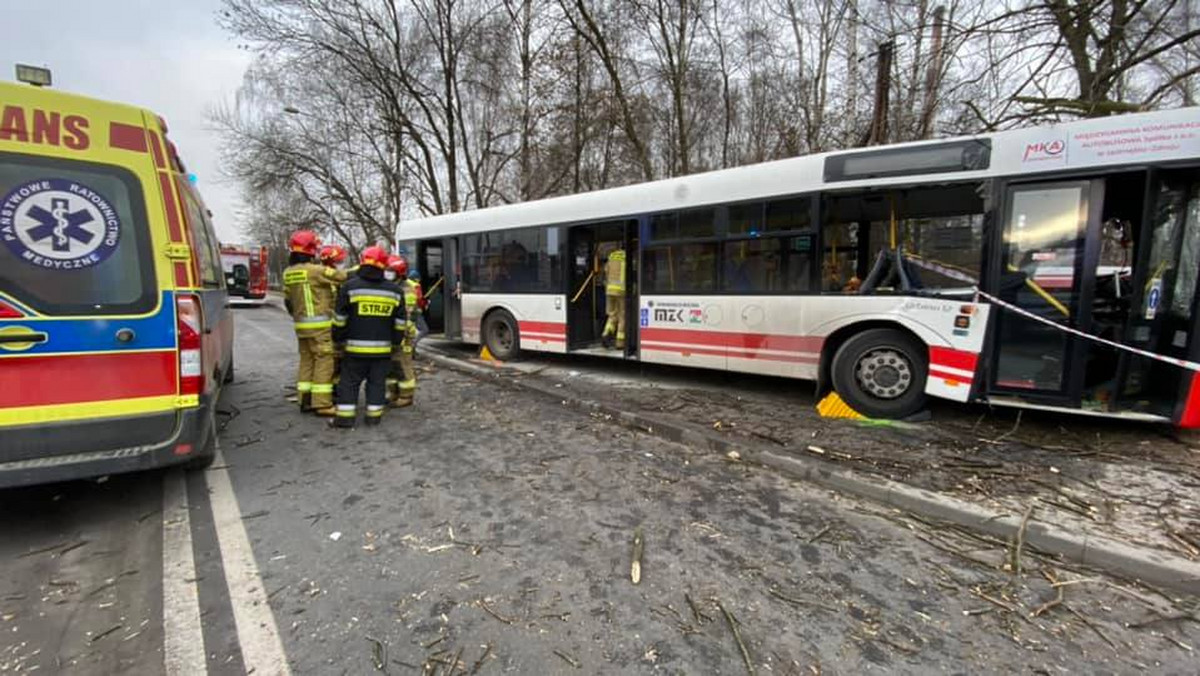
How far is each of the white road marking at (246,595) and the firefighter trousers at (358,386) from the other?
1472 mm

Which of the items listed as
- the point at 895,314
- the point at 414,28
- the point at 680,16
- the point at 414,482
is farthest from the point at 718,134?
the point at 414,482

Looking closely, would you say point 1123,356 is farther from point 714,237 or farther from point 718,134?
point 718,134

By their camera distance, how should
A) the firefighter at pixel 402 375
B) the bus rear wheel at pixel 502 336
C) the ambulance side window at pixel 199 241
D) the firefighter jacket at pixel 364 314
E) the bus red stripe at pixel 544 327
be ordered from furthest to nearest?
1. the bus rear wheel at pixel 502 336
2. the bus red stripe at pixel 544 327
3. the firefighter at pixel 402 375
4. the firefighter jacket at pixel 364 314
5. the ambulance side window at pixel 199 241

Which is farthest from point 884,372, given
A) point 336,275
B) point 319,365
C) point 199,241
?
point 199,241

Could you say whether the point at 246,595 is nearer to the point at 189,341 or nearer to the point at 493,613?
the point at 493,613

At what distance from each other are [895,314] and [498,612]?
4.58m

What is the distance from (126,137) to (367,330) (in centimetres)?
235

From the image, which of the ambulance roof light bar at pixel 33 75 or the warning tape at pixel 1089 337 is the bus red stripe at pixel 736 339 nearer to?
the warning tape at pixel 1089 337

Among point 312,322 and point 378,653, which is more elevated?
point 312,322

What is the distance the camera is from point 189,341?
3234 mm

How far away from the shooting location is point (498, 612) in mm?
2373

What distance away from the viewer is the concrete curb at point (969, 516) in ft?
8.79

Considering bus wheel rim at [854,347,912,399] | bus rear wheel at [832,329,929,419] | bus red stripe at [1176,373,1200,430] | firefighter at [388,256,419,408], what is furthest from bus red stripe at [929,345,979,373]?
firefighter at [388,256,419,408]

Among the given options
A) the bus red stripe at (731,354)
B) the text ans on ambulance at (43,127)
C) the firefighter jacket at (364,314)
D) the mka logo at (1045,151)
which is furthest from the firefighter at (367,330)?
the mka logo at (1045,151)
